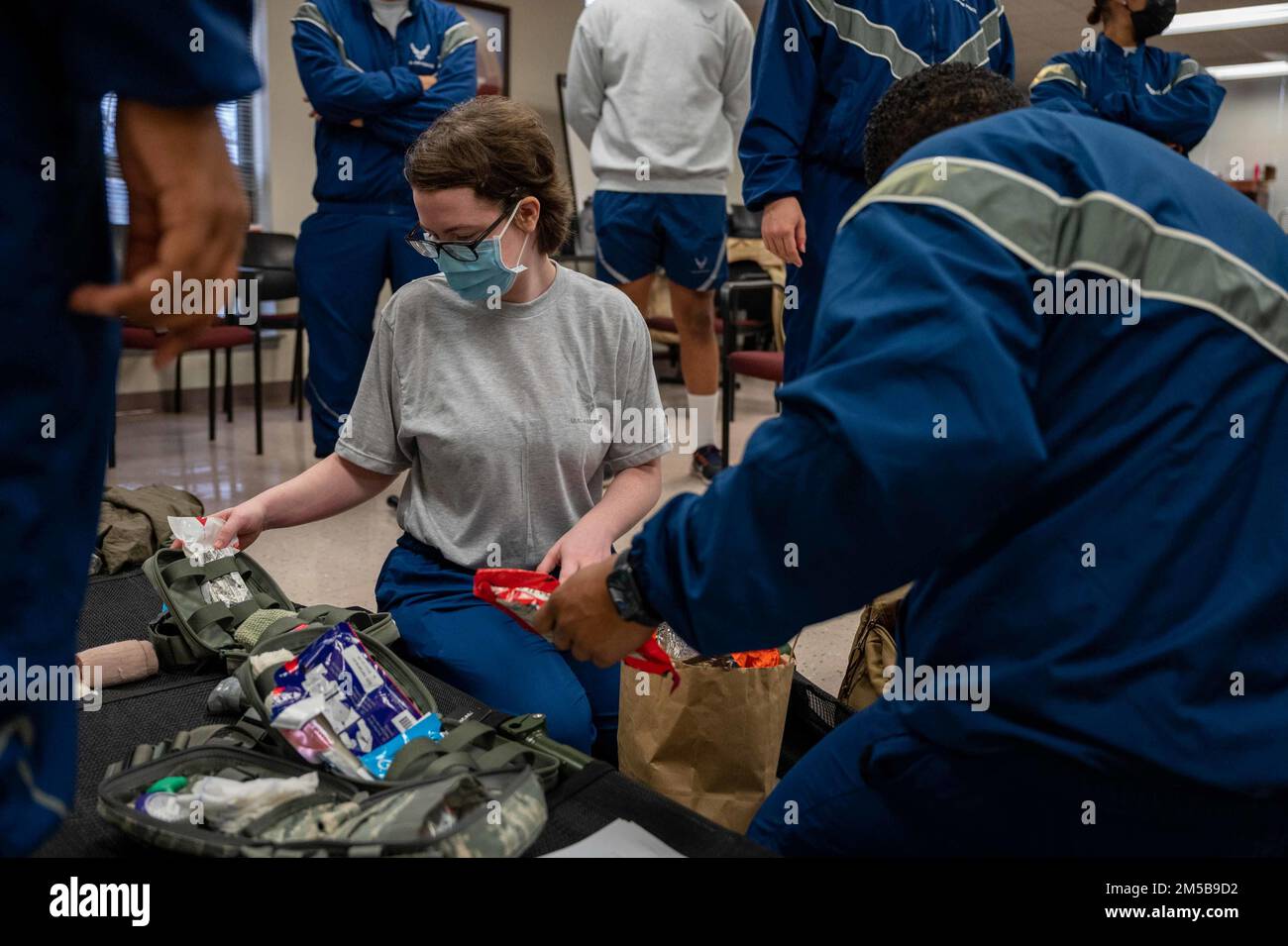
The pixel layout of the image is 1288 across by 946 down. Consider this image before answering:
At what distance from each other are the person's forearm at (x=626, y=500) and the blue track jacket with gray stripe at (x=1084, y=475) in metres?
0.82

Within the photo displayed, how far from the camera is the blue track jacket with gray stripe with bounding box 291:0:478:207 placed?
12.6 feet

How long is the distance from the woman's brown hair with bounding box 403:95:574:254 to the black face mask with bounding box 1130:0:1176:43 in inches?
97.8

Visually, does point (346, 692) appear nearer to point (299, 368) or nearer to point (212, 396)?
point (212, 396)

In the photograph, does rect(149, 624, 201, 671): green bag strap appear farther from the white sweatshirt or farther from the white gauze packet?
the white sweatshirt

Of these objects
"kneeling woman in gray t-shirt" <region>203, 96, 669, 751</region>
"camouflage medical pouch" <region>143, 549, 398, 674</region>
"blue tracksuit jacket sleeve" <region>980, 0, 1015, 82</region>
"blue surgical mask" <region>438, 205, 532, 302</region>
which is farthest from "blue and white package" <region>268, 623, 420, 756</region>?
"blue tracksuit jacket sleeve" <region>980, 0, 1015, 82</region>

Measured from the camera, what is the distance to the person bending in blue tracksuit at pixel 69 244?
28.8 inches

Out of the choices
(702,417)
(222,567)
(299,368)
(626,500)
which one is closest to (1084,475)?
(626,500)

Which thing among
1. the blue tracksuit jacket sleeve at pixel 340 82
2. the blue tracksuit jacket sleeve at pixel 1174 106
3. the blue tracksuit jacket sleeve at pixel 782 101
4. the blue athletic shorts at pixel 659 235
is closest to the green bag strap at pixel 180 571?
the blue tracksuit jacket sleeve at pixel 782 101

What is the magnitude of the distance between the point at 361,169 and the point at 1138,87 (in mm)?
2552
